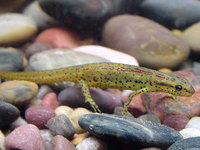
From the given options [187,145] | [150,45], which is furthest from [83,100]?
[150,45]

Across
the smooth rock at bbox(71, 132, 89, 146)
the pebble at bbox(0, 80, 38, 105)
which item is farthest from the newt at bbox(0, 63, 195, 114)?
the smooth rock at bbox(71, 132, 89, 146)

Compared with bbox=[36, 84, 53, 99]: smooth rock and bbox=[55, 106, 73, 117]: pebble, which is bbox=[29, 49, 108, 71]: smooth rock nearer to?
bbox=[36, 84, 53, 99]: smooth rock

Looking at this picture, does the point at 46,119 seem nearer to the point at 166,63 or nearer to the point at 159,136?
the point at 159,136

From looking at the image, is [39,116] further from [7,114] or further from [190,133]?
[190,133]

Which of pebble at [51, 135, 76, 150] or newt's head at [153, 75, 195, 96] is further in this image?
newt's head at [153, 75, 195, 96]

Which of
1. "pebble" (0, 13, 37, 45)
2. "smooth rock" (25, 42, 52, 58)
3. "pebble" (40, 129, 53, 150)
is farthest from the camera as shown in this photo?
"pebble" (0, 13, 37, 45)

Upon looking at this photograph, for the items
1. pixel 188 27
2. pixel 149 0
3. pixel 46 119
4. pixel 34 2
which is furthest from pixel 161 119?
pixel 34 2

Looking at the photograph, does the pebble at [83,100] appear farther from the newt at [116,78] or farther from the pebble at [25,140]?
the pebble at [25,140]
